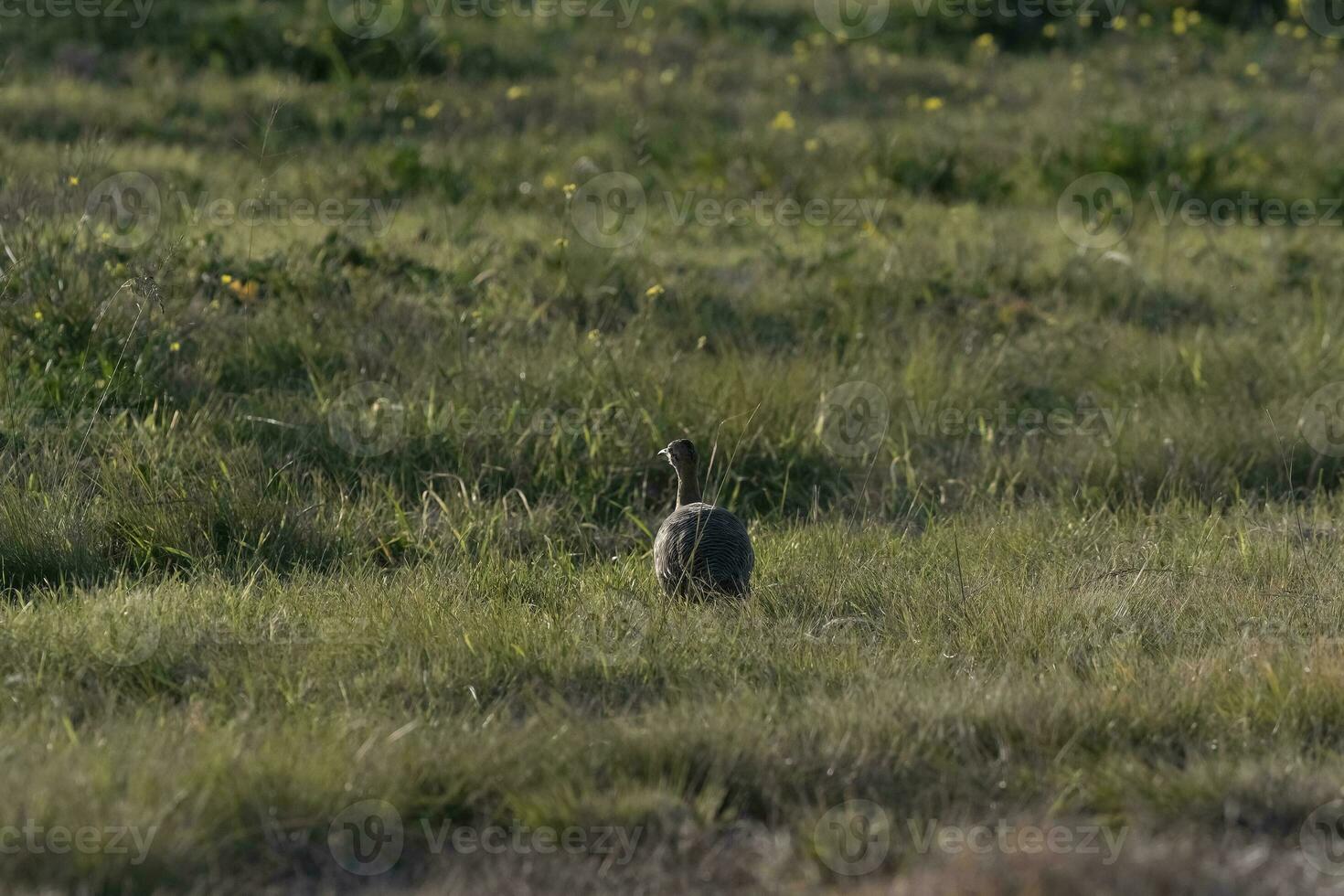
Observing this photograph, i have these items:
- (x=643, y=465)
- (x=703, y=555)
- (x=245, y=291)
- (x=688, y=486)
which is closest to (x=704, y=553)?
(x=703, y=555)

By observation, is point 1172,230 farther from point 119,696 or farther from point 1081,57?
point 119,696

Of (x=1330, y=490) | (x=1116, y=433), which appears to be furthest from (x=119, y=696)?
(x=1330, y=490)

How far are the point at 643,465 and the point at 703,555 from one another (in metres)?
1.65

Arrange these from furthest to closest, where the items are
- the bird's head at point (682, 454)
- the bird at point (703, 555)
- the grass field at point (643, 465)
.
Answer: the bird's head at point (682, 454)
the bird at point (703, 555)
the grass field at point (643, 465)

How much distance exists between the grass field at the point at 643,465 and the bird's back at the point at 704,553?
0.11 metres

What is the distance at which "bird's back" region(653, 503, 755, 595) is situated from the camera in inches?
183

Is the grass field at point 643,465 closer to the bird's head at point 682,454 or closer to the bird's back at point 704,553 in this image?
the bird's back at point 704,553

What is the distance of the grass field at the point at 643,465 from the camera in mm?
3373

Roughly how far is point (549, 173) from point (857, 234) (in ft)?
7.10

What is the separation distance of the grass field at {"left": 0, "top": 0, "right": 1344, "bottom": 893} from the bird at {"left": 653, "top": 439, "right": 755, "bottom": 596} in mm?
103

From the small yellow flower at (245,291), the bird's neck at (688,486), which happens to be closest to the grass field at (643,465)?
the small yellow flower at (245,291)

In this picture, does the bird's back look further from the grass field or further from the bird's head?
the bird's head

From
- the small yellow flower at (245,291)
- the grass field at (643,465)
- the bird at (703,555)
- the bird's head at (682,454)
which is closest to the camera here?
the grass field at (643,465)

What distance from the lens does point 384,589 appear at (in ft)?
15.4
